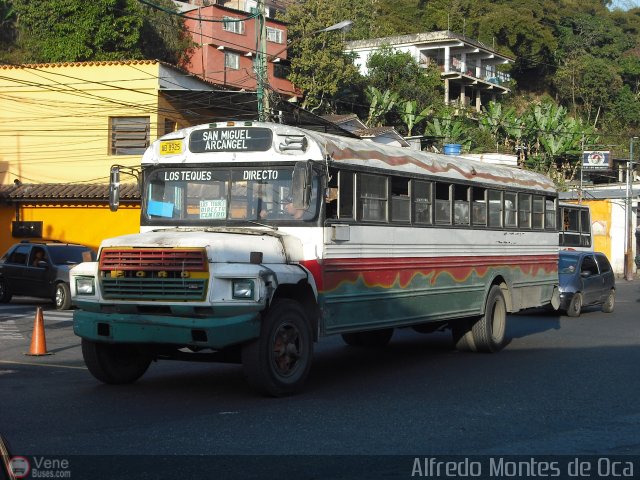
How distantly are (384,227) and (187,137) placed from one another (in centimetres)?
264

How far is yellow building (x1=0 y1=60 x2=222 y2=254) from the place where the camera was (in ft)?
107

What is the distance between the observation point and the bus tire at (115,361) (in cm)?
999

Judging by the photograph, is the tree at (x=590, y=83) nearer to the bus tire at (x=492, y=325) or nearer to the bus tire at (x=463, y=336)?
the bus tire at (x=492, y=325)

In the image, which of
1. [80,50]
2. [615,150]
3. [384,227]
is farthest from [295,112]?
[615,150]

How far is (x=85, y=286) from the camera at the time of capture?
31.6 ft

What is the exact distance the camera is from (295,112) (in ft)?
105

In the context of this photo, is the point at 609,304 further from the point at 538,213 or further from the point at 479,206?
the point at 479,206

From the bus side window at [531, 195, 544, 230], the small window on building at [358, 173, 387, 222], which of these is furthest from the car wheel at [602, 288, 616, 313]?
the small window on building at [358, 173, 387, 222]

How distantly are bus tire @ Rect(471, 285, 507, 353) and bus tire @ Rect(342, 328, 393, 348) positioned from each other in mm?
1444

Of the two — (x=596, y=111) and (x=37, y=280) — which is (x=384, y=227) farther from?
(x=596, y=111)

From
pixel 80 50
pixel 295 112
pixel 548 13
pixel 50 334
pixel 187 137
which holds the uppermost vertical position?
pixel 548 13

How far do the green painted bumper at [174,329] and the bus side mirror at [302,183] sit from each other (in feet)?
4.96

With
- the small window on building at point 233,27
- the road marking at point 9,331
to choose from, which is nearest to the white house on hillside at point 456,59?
the small window on building at point 233,27

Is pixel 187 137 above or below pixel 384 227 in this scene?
above
